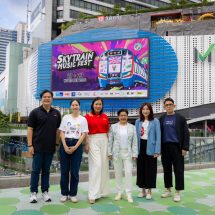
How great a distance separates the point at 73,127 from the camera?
4.39 m

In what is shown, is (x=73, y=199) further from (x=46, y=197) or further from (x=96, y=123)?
(x=96, y=123)

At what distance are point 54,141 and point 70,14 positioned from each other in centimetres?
4474

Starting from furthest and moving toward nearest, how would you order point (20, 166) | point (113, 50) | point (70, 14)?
point (70, 14)
point (113, 50)
point (20, 166)

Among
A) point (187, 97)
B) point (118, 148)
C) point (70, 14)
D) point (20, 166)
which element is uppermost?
point (70, 14)

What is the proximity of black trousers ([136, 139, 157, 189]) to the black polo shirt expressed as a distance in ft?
4.69

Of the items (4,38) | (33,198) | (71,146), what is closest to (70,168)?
(71,146)

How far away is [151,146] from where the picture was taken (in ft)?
15.4

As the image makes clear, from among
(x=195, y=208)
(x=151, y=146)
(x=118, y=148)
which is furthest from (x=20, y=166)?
(x=195, y=208)

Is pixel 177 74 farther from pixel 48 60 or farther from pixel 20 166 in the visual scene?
pixel 20 166

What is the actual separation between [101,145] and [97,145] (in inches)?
2.7

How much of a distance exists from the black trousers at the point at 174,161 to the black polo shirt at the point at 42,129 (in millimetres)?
1847

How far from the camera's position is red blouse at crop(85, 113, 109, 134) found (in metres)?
4.57

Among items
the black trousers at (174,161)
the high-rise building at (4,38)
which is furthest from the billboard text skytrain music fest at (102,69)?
the high-rise building at (4,38)

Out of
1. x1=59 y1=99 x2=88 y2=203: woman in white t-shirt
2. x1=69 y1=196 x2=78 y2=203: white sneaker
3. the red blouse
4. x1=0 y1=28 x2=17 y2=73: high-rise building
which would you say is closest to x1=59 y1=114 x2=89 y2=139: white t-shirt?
x1=59 y1=99 x2=88 y2=203: woman in white t-shirt
